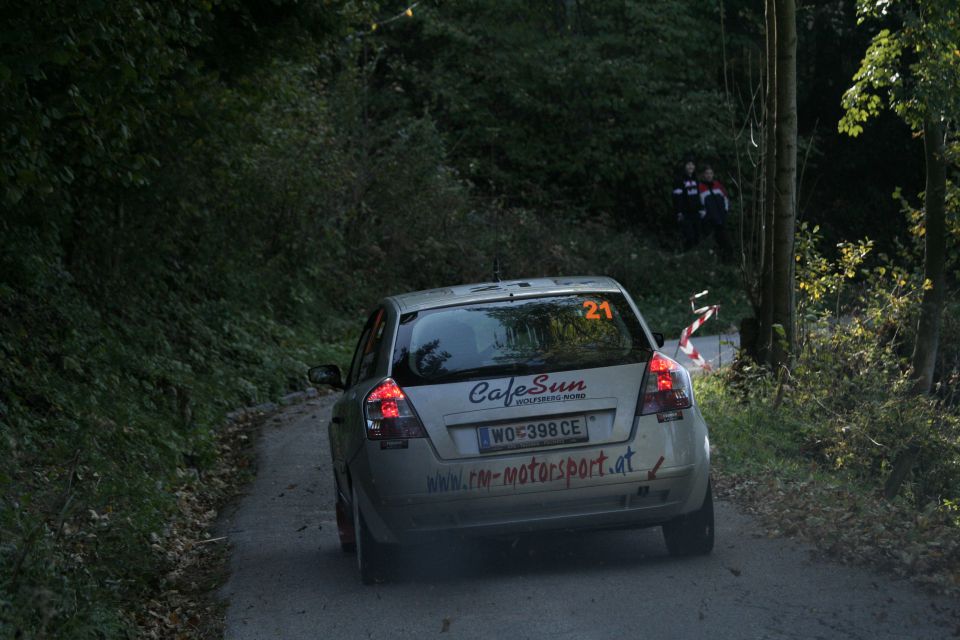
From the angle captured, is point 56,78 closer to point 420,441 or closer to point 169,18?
point 169,18

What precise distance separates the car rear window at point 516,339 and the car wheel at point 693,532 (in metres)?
0.90

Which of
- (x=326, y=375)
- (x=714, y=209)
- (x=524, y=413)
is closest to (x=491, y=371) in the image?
(x=524, y=413)

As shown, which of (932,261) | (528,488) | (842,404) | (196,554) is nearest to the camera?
(528,488)

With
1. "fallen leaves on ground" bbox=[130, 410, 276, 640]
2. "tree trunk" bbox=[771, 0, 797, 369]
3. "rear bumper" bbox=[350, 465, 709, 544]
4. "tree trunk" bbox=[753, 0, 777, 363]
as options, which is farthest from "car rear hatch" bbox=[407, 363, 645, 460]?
"tree trunk" bbox=[753, 0, 777, 363]

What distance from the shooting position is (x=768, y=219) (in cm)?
1417

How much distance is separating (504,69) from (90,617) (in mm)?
28099

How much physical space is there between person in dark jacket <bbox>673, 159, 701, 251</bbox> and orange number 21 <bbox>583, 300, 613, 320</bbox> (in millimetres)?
23360

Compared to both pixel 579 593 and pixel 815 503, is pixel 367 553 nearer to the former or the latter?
pixel 579 593

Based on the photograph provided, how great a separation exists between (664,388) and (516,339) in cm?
86

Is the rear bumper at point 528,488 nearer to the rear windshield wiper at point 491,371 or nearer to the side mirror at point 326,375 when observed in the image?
the rear windshield wiper at point 491,371

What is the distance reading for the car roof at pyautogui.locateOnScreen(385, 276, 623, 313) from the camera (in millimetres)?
7570

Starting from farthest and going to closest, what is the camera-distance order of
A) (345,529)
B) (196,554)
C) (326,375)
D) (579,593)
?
(196,554) < (326,375) < (345,529) < (579,593)

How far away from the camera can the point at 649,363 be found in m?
7.12

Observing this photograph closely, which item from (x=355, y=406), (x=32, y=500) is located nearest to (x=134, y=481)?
(x=32, y=500)
